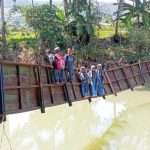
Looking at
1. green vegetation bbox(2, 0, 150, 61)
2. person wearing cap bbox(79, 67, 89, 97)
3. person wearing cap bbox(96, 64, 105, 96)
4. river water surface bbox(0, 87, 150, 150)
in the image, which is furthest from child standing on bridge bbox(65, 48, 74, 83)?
green vegetation bbox(2, 0, 150, 61)

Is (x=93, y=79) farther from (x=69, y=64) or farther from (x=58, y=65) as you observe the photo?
(x=58, y=65)

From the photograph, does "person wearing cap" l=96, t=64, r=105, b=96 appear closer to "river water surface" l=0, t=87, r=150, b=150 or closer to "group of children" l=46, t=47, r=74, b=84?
"river water surface" l=0, t=87, r=150, b=150

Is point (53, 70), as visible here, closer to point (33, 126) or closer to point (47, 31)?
point (33, 126)

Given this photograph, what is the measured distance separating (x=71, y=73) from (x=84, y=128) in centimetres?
443

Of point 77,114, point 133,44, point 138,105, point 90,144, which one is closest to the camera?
point 90,144

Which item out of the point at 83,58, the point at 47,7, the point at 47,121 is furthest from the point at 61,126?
the point at 47,7

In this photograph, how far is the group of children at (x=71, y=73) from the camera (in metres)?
11.5

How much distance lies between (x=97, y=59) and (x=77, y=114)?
10567mm

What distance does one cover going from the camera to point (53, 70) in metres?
11.6

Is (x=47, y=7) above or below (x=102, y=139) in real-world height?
above

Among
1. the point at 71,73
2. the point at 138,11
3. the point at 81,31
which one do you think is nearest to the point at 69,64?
the point at 71,73

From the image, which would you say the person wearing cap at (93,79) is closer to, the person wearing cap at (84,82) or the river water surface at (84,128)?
the person wearing cap at (84,82)

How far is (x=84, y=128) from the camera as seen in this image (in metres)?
16.3

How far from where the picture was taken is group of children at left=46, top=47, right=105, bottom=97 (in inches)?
453
